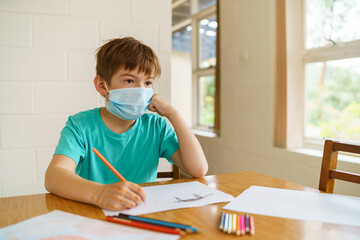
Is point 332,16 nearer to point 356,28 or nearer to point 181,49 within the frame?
point 356,28

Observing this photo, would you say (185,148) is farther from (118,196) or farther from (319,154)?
(319,154)

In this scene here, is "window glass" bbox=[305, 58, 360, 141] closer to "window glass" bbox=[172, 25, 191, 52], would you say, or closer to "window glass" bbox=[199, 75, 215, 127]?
"window glass" bbox=[199, 75, 215, 127]

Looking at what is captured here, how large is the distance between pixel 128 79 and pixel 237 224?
28.2 inches

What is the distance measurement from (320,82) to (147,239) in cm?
220

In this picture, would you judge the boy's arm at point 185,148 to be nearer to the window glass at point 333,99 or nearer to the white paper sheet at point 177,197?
the white paper sheet at point 177,197

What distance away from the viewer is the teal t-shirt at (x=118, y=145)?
44.3 inches

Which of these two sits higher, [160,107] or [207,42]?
[207,42]

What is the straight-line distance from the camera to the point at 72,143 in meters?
1.05

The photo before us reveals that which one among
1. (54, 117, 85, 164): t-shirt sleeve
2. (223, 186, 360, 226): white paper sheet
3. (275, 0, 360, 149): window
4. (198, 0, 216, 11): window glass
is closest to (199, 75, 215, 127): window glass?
(198, 0, 216, 11): window glass

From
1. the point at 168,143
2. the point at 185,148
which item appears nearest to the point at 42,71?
the point at 168,143

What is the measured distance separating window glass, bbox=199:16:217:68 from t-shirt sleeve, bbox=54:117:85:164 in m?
3.01

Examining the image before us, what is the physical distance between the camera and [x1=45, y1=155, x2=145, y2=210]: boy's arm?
73 cm

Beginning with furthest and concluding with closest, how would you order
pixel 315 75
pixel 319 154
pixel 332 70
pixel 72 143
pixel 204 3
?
pixel 204 3 < pixel 315 75 < pixel 332 70 < pixel 319 154 < pixel 72 143

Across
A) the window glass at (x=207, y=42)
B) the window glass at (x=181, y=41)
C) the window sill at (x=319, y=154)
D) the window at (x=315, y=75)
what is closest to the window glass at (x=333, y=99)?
the window at (x=315, y=75)
